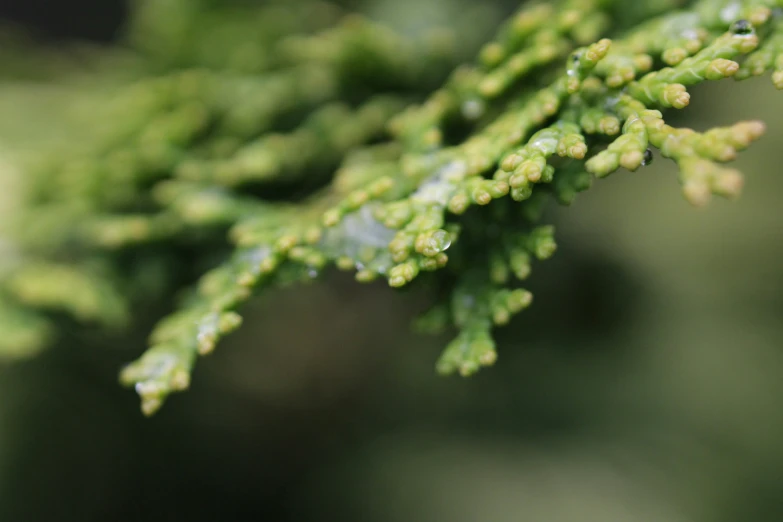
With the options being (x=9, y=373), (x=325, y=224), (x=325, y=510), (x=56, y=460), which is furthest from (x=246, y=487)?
(x=325, y=224)

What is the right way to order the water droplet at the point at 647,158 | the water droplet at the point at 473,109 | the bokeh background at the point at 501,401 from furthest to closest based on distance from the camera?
the bokeh background at the point at 501,401 → the water droplet at the point at 473,109 → the water droplet at the point at 647,158

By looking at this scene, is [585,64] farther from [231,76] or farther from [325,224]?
[231,76]

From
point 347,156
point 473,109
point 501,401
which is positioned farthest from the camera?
point 501,401

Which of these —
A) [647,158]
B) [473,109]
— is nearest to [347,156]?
[473,109]

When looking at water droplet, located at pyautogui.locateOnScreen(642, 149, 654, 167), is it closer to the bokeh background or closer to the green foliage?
the green foliage

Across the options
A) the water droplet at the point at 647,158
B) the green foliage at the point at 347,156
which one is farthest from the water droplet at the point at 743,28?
the water droplet at the point at 647,158

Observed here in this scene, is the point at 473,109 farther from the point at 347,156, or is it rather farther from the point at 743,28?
the point at 743,28

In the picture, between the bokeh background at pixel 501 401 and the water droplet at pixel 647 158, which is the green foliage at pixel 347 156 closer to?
the water droplet at pixel 647 158
